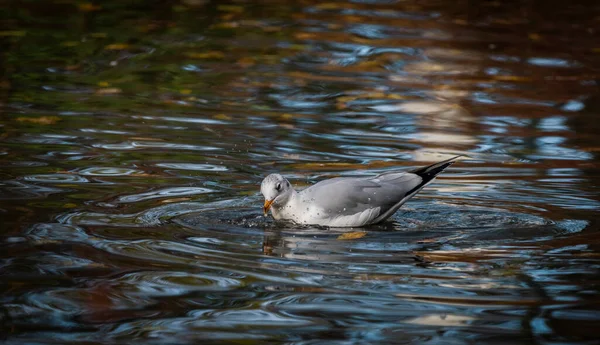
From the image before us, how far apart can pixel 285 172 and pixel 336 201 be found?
164 cm

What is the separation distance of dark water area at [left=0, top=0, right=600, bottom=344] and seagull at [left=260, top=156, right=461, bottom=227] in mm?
126

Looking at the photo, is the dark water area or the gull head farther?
the gull head

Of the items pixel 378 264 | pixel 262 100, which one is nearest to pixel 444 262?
pixel 378 264

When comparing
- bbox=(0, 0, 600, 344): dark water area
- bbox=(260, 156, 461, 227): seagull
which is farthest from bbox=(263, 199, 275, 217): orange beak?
bbox=(0, 0, 600, 344): dark water area

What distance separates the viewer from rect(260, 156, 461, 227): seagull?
7.94 metres

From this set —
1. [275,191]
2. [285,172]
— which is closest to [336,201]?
[275,191]

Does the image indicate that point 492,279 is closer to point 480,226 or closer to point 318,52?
point 480,226

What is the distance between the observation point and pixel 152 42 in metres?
15.8

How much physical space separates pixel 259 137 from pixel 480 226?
10.7 ft

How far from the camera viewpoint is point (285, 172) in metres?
9.52

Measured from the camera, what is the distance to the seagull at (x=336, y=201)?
7938mm

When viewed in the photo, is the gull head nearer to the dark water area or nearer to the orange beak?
the orange beak

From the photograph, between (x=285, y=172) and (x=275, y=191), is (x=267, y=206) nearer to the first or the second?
(x=275, y=191)

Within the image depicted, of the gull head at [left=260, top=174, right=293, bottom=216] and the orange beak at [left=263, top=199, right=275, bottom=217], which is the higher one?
the gull head at [left=260, top=174, right=293, bottom=216]
